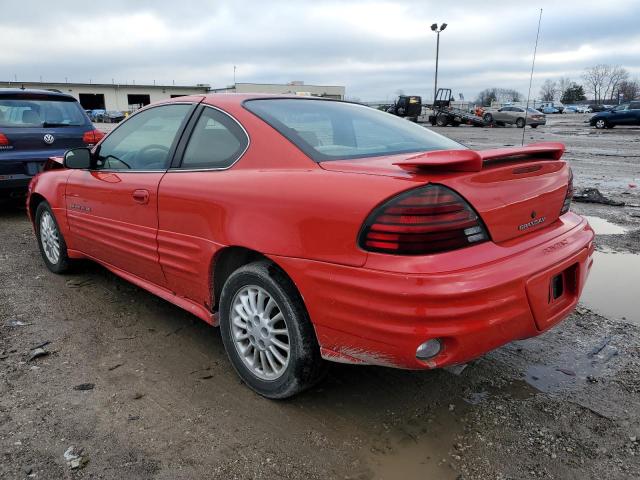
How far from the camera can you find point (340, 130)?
3029mm

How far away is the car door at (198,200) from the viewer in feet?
8.93

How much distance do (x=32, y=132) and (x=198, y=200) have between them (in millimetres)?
5272

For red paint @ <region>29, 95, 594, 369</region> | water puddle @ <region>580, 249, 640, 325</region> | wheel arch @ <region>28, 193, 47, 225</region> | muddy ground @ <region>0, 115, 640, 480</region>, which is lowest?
muddy ground @ <region>0, 115, 640, 480</region>

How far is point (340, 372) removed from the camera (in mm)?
2988

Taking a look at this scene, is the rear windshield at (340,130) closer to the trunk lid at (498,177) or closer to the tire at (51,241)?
the trunk lid at (498,177)

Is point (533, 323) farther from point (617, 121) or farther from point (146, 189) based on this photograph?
point (617, 121)

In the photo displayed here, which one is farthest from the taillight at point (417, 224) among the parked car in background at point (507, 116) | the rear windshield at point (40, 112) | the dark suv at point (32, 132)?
the parked car in background at point (507, 116)

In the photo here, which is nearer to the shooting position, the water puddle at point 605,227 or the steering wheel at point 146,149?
the steering wheel at point 146,149

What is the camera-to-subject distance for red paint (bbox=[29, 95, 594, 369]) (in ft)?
6.61

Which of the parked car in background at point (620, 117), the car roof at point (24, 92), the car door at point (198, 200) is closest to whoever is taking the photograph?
the car door at point (198, 200)

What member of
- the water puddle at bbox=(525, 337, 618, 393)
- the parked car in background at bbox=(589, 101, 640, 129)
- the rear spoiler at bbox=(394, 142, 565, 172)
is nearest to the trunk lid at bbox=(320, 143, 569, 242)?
the rear spoiler at bbox=(394, 142, 565, 172)

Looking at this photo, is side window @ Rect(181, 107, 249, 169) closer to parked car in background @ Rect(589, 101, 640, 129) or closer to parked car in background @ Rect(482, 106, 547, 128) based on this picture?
parked car in background @ Rect(589, 101, 640, 129)

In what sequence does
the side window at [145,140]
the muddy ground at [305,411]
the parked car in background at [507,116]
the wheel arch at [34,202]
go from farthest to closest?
1. the parked car in background at [507,116]
2. the wheel arch at [34,202]
3. the side window at [145,140]
4. the muddy ground at [305,411]

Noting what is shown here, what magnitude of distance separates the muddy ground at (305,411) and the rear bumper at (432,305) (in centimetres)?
47
